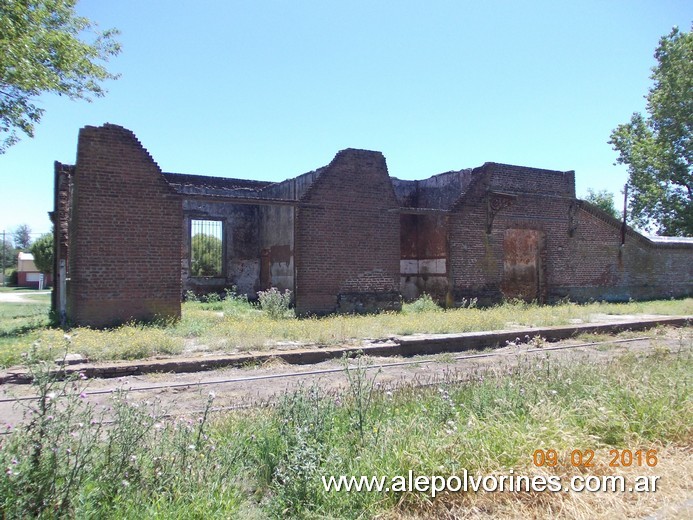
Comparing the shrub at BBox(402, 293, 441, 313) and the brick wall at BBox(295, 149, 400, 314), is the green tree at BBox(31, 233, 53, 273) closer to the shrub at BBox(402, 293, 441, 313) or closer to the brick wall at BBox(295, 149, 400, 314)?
the brick wall at BBox(295, 149, 400, 314)

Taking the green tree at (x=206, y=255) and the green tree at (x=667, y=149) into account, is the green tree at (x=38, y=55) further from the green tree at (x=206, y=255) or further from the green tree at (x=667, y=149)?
the green tree at (x=667, y=149)

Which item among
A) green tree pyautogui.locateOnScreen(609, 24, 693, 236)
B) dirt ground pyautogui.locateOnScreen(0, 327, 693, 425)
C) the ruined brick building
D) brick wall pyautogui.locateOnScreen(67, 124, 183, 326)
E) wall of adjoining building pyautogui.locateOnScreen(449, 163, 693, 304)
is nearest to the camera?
dirt ground pyautogui.locateOnScreen(0, 327, 693, 425)

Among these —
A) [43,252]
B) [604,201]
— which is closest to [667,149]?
[604,201]

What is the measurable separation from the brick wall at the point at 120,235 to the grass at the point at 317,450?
25.5ft

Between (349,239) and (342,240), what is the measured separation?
0.23m

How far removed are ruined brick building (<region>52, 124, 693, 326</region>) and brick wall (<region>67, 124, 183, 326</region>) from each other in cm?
2

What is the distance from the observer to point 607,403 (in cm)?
477

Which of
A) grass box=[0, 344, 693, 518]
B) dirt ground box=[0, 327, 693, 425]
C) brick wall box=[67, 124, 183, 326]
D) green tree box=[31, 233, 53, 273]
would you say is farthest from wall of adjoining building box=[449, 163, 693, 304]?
green tree box=[31, 233, 53, 273]

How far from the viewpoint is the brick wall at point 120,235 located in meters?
11.5

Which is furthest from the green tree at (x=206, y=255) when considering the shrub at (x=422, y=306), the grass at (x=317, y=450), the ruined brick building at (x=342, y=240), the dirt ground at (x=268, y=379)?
the grass at (x=317, y=450)

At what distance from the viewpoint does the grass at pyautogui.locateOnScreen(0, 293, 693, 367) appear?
29.0 feet

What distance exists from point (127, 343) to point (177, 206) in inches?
178

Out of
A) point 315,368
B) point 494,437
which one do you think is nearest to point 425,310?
point 315,368

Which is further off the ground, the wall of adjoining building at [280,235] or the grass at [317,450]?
the wall of adjoining building at [280,235]
